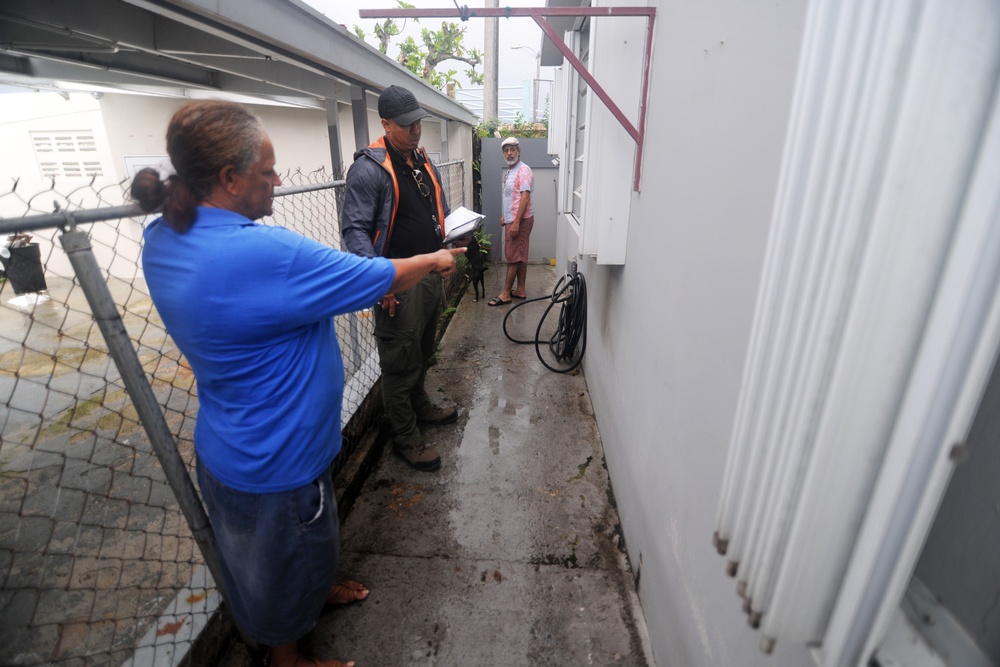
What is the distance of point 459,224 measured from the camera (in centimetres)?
282

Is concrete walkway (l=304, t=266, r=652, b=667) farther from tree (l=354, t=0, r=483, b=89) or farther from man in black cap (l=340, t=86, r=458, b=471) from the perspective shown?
tree (l=354, t=0, r=483, b=89)

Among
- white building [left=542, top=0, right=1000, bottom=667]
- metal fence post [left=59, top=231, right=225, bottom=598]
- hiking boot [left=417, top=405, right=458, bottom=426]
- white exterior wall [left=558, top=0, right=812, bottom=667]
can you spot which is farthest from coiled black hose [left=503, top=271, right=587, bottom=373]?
metal fence post [left=59, top=231, right=225, bottom=598]

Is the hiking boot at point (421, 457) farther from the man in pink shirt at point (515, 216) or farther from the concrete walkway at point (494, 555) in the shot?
the man in pink shirt at point (515, 216)

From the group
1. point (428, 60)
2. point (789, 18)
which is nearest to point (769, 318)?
point (789, 18)

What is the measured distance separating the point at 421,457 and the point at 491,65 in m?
13.6

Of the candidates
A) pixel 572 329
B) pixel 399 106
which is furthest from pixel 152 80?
pixel 572 329

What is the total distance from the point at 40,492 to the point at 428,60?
755 inches

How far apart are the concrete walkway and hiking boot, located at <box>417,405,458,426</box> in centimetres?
6

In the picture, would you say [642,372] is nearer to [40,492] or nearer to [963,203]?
[963,203]

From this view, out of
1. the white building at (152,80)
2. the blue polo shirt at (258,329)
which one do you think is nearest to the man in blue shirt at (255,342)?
the blue polo shirt at (258,329)

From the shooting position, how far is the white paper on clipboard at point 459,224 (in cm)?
271

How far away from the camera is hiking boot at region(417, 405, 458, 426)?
3523mm

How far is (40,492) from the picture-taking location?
2.98 m

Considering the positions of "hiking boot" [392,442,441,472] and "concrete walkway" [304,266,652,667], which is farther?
"hiking boot" [392,442,441,472]
